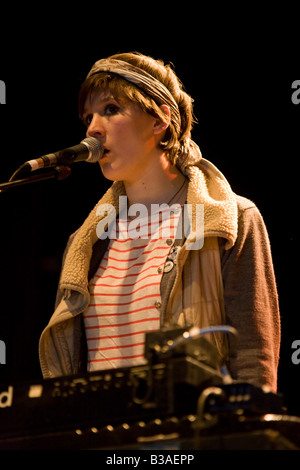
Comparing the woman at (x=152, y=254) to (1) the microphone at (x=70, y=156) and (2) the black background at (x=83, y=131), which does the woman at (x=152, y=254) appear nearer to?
(1) the microphone at (x=70, y=156)

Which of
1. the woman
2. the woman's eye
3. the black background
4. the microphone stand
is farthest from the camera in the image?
the black background

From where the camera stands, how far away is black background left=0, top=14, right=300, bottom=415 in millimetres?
2746

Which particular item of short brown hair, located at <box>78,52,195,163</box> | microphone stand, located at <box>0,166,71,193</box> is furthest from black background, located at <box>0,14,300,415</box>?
microphone stand, located at <box>0,166,71,193</box>

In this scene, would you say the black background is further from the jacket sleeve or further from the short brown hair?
the jacket sleeve

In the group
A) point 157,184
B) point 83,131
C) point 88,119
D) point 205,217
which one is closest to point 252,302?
point 205,217

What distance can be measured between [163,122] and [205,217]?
47 cm

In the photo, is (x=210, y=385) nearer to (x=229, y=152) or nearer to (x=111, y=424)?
(x=111, y=424)

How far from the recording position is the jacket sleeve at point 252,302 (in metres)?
2.00

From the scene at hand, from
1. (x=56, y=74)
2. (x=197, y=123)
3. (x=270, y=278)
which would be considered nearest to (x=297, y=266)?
(x=270, y=278)

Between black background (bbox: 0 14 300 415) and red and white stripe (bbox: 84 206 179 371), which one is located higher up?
black background (bbox: 0 14 300 415)

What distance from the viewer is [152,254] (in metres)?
2.30

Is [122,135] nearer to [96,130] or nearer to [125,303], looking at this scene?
[96,130]

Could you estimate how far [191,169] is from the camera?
2.45 meters
